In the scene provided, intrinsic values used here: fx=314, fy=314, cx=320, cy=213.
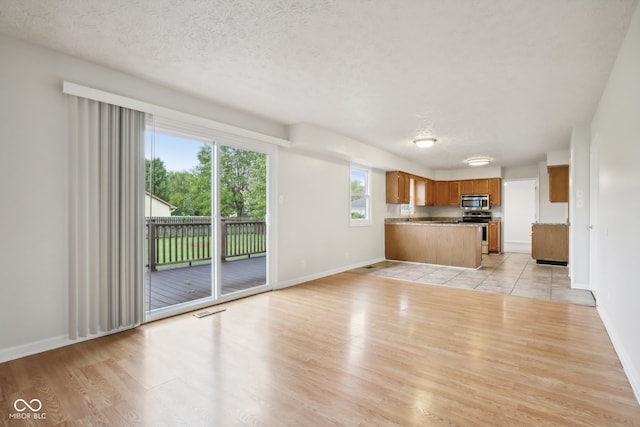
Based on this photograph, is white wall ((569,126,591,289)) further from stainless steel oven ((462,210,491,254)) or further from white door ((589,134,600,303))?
stainless steel oven ((462,210,491,254))

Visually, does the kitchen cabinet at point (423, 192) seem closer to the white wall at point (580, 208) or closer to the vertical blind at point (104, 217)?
the white wall at point (580, 208)

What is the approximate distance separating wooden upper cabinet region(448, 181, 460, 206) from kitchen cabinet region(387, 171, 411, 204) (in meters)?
2.49

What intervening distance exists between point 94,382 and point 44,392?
0.88ft

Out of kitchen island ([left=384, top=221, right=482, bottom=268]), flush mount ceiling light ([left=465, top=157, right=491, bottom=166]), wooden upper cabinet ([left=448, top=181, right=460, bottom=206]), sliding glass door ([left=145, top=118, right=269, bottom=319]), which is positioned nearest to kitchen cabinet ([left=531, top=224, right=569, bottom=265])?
kitchen island ([left=384, top=221, right=482, bottom=268])

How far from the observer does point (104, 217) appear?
9.59 feet

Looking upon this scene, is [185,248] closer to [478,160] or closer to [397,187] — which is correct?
[397,187]

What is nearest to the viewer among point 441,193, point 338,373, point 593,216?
point 338,373

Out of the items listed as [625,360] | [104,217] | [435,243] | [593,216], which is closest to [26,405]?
→ [104,217]

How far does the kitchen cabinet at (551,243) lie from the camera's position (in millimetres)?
6648

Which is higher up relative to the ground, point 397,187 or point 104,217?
point 397,187

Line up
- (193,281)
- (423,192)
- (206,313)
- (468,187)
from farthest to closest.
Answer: (468,187) < (423,192) < (193,281) < (206,313)

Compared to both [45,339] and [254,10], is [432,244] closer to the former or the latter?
[254,10]

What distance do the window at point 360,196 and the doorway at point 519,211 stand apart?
6.98 metres

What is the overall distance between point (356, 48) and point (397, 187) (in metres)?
5.17
